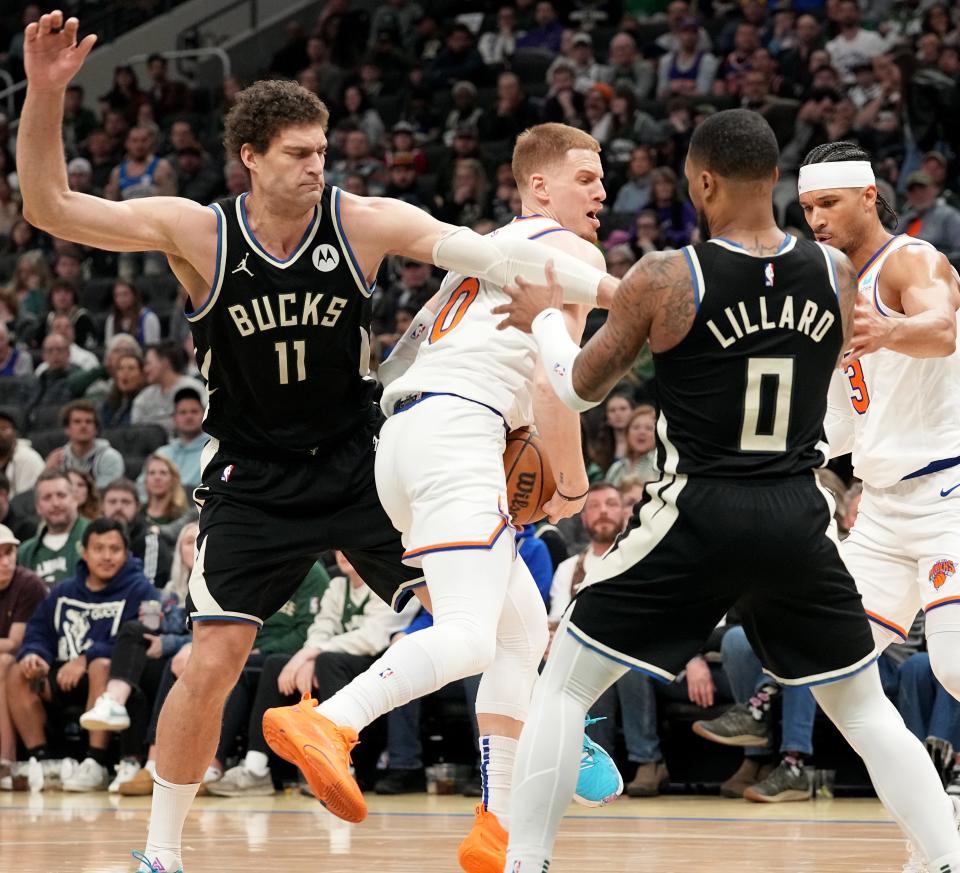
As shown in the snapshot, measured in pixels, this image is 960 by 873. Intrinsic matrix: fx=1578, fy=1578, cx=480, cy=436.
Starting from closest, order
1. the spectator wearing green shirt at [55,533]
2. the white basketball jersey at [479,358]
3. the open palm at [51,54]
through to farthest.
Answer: the open palm at [51,54] → the white basketball jersey at [479,358] → the spectator wearing green shirt at [55,533]

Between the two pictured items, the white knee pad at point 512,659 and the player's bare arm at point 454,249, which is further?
the white knee pad at point 512,659

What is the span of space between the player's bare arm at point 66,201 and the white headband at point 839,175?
2172mm

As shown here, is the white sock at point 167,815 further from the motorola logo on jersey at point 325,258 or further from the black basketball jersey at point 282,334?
the motorola logo on jersey at point 325,258

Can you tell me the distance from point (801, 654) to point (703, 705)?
516cm

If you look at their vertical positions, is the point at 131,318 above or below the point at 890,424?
below

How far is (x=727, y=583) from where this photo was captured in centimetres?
415

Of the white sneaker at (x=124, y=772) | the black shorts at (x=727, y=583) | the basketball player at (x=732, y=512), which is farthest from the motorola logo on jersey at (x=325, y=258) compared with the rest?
the white sneaker at (x=124, y=772)

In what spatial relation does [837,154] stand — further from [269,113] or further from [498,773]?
[498,773]

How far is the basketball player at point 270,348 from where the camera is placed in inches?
206

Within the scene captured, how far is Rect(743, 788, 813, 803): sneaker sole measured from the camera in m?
8.80

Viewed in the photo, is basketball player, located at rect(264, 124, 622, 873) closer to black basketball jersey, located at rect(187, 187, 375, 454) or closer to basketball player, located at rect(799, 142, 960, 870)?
black basketball jersey, located at rect(187, 187, 375, 454)

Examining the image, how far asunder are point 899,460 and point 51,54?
10.6ft

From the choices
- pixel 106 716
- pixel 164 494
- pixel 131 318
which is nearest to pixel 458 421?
pixel 106 716

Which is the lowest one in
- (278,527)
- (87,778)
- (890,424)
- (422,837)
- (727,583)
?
(87,778)
